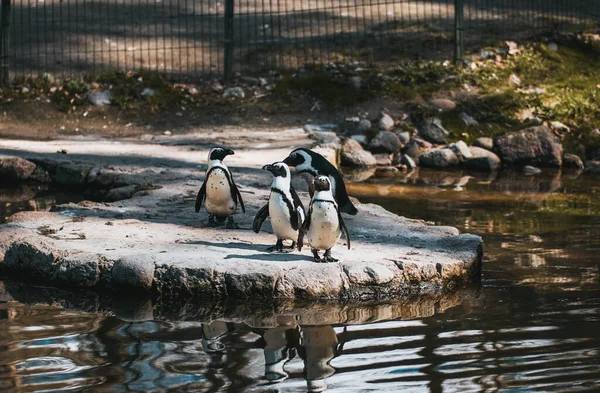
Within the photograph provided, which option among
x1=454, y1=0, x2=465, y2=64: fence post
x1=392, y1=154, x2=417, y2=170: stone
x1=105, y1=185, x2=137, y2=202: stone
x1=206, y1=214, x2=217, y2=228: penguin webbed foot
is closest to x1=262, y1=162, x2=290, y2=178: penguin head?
x1=206, y1=214, x2=217, y2=228: penguin webbed foot

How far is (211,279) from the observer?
6816mm

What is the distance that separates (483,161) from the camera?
13039mm

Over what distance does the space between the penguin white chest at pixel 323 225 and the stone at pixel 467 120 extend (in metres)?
7.18

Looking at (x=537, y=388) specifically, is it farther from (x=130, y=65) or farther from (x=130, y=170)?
(x=130, y=65)

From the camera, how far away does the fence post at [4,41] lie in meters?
14.7

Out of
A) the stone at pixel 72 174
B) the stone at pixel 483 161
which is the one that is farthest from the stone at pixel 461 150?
the stone at pixel 72 174

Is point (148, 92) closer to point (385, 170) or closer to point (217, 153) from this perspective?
point (385, 170)

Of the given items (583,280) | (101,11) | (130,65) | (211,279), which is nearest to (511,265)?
(583,280)

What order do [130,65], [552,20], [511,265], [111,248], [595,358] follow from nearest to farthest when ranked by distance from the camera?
1. [595,358]
2. [111,248]
3. [511,265]
4. [130,65]
5. [552,20]

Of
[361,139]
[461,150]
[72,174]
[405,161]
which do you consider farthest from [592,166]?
[72,174]

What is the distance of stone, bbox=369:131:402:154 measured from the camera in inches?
525

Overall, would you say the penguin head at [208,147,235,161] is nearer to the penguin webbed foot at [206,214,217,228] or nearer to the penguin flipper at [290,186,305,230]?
the penguin webbed foot at [206,214,217,228]

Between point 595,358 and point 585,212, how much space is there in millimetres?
4920

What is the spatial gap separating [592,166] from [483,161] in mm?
1339
